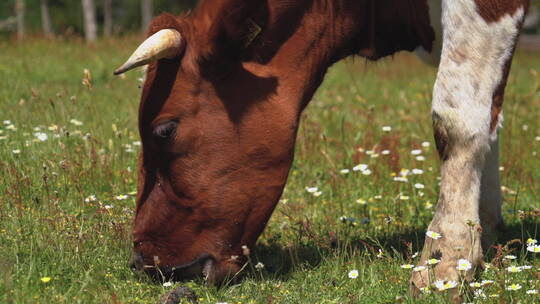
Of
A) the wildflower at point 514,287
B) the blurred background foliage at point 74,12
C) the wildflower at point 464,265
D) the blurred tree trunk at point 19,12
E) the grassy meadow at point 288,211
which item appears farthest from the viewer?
the blurred background foliage at point 74,12

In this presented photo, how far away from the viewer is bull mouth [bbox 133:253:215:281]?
3.90 metres

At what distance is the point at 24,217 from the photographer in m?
4.20

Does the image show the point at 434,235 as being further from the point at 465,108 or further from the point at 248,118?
the point at 248,118

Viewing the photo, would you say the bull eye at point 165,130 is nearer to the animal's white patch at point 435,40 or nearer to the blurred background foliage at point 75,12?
the animal's white patch at point 435,40

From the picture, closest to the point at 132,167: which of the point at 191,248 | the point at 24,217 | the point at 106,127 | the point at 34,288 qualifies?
the point at 106,127

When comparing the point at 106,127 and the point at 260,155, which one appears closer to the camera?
the point at 260,155

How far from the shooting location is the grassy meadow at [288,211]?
3629mm

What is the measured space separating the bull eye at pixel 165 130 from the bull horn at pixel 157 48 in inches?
12.9

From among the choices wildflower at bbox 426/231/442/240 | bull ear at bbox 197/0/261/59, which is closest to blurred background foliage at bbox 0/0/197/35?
bull ear at bbox 197/0/261/59

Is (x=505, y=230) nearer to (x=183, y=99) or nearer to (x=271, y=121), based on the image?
(x=271, y=121)

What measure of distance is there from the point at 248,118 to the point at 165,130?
1.36ft

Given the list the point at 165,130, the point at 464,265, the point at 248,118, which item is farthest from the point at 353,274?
the point at 165,130

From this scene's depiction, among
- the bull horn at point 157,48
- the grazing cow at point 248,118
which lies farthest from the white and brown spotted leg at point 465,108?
the bull horn at point 157,48

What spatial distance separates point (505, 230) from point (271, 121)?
1860 mm
